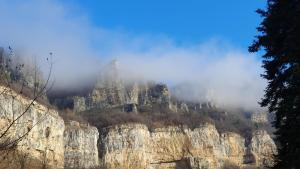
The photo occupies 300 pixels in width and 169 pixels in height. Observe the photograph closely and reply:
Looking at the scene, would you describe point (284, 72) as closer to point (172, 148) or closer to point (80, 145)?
point (80, 145)

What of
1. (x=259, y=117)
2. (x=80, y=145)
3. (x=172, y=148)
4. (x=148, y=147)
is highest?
(x=259, y=117)

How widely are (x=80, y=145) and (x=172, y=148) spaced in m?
28.5

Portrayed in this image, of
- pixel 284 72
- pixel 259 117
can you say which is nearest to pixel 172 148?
pixel 259 117

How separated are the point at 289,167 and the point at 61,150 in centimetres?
9591

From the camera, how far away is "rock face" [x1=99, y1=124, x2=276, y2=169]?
120 meters

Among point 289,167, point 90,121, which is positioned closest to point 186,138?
point 90,121

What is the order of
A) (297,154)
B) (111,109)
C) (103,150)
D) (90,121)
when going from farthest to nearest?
(111,109)
(90,121)
(103,150)
(297,154)

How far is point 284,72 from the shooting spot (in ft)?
55.6

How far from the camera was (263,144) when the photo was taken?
15188cm

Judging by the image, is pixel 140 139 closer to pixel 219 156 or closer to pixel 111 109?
pixel 111 109

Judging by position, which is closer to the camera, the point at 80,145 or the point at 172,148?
the point at 80,145

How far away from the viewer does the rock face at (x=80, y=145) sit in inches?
4272

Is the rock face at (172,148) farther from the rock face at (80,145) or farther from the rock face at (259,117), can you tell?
the rock face at (259,117)

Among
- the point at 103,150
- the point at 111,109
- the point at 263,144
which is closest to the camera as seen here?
the point at 103,150
